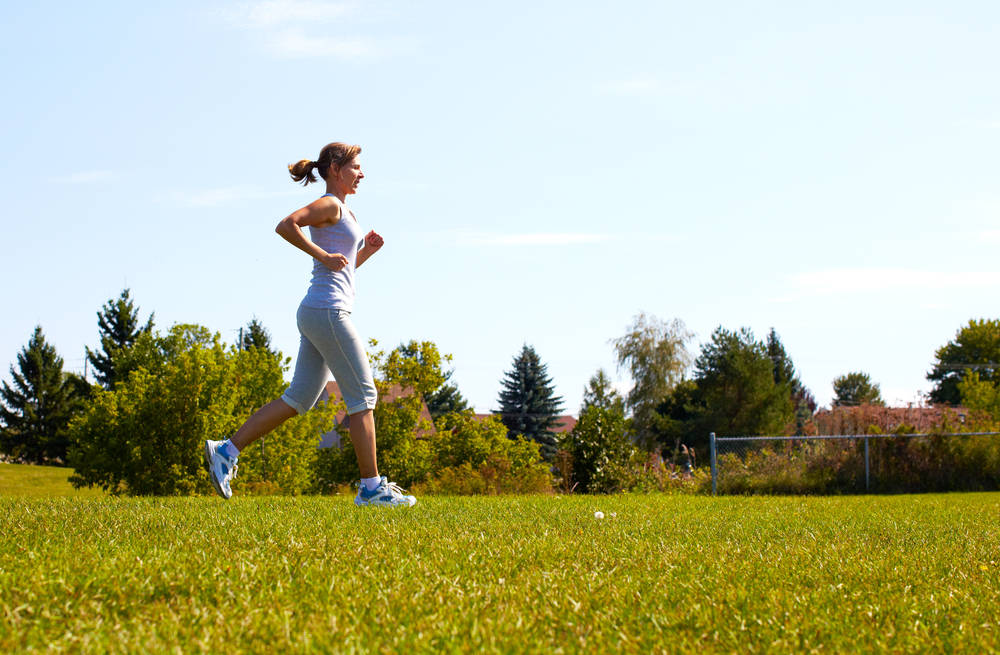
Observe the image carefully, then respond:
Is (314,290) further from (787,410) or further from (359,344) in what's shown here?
(787,410)

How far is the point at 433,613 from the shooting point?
284cm

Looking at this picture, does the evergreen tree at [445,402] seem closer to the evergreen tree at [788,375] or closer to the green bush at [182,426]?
the evergreen tree at [788,375]

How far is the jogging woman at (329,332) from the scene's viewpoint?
621cm

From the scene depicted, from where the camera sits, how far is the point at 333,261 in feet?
20.3

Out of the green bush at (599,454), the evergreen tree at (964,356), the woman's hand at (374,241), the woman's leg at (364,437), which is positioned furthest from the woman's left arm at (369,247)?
the evergreen tree at (964,356)

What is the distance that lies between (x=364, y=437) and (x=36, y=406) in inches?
2212

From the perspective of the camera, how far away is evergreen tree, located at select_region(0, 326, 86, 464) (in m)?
54.8

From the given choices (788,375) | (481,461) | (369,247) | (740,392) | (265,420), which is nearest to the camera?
(265,420)

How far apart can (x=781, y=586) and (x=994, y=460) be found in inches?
752

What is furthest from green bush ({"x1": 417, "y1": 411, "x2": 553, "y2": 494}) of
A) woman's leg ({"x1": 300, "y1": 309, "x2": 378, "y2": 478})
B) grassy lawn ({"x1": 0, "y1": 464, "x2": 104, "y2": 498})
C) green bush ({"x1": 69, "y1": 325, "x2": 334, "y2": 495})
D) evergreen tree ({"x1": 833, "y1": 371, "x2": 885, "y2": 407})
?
evergreen tree ({"x1": 833, "y1": 371, "x2": 885, "y2": 407})

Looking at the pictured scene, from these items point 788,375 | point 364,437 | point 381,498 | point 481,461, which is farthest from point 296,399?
point 788,375

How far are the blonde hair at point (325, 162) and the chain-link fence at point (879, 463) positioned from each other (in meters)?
14.3

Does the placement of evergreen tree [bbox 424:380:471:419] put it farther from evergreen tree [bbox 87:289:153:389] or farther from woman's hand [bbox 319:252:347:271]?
woman's hand [bbox 319:252:347:271]

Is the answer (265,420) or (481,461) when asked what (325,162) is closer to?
(265,420)
